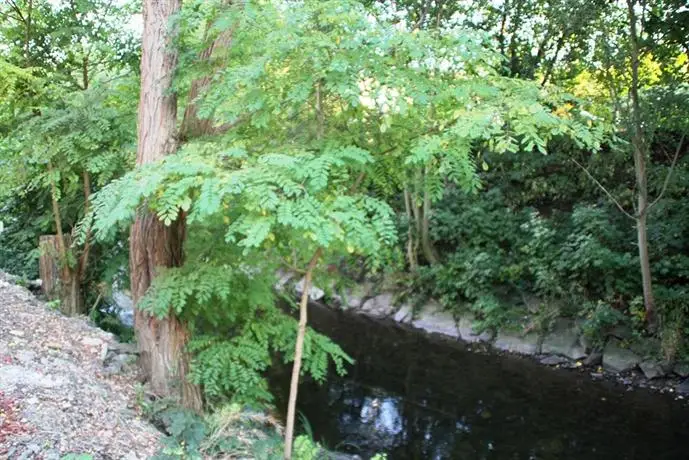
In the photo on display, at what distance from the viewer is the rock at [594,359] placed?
964 centimetres

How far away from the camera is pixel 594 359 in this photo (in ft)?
Result: 31.8

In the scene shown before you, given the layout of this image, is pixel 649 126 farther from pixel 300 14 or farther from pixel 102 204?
pixel 102 204

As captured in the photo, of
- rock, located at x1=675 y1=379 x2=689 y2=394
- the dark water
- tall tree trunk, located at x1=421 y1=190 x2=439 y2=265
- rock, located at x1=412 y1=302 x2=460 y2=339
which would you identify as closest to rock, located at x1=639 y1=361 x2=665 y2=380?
rock, located at x1=675 y1=379 x2=689 y2=394

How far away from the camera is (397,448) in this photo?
6.88m

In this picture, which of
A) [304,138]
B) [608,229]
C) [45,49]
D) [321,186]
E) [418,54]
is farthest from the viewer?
[608,229]

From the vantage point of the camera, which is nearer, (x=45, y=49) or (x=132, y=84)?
(x=132, y=84)

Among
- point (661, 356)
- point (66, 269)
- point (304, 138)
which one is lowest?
point (661, 356)

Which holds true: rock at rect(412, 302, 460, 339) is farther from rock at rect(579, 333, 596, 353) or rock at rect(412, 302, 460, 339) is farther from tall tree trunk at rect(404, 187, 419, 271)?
rock at rect(579, 333, 596, 353)

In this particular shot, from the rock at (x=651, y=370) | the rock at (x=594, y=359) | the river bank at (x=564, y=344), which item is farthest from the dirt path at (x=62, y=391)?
the rock at (x=651, y=370)

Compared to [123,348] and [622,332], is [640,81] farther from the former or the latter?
[123,348]

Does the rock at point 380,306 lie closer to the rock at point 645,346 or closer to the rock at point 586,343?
the rock at point 586,343

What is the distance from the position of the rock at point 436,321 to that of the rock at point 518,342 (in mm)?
931

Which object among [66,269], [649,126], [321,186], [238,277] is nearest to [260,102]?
[321,186]

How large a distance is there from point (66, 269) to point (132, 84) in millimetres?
2327
